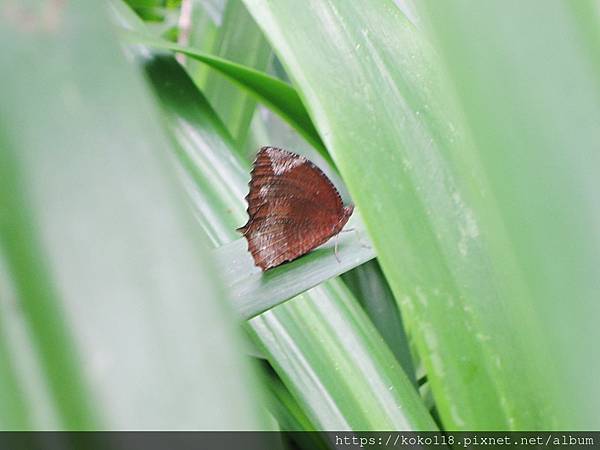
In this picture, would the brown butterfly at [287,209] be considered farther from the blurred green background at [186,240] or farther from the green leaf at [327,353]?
the blurred green background at [186,240]

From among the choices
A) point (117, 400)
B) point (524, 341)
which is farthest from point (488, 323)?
point (117, 400)

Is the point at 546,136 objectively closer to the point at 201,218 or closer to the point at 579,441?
the point at 579,441

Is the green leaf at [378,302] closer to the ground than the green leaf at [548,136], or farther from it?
closer to the ground

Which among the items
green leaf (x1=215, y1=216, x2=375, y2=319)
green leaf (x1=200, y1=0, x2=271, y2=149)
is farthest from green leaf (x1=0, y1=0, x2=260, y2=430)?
green leaf (x1=200, y1=0, x2=271, y2=149)

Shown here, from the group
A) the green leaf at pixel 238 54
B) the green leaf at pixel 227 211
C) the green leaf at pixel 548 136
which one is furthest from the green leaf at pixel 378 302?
the green leaf at pixel 548 136

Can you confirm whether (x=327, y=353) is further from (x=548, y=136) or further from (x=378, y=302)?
(x=548, y=136)
